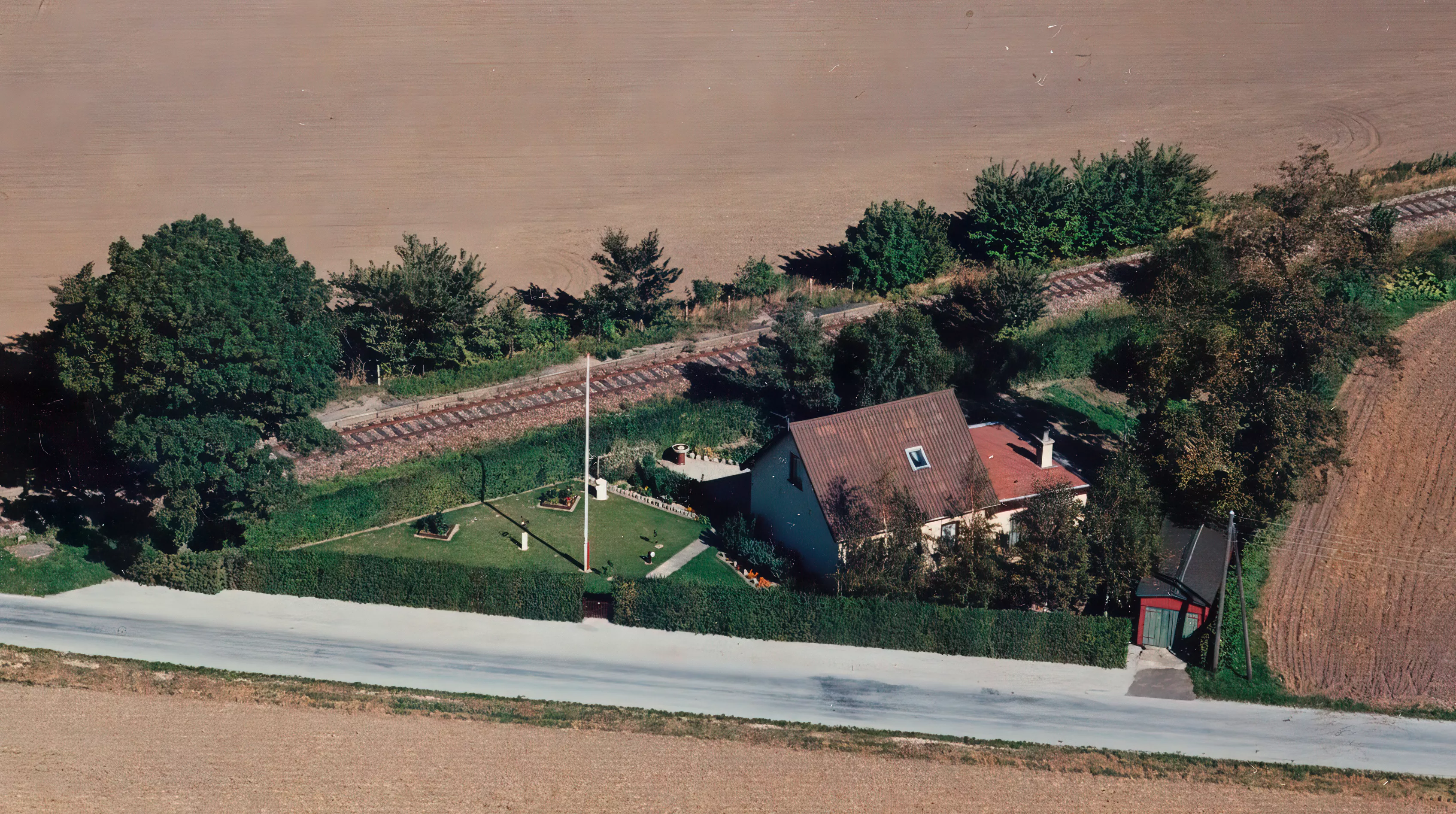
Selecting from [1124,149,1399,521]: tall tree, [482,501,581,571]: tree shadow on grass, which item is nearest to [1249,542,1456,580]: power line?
[1124,149,1399,521]: tall tree

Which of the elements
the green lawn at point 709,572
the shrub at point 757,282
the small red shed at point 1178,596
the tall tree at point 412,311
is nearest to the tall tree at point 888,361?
the green lawn at point 709,572

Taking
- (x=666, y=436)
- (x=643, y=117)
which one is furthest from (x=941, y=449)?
(x=643, y=117)

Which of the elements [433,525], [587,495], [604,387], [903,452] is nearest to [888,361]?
[903,452]

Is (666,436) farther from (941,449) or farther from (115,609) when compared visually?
(115,609)

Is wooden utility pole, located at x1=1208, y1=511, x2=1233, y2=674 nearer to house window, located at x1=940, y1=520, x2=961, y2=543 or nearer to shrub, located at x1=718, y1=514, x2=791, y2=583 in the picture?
house window, located at x1=940, y1=520, x2=961, y2=543

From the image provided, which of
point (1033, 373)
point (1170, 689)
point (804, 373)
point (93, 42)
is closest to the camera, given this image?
point (1170, 689)
